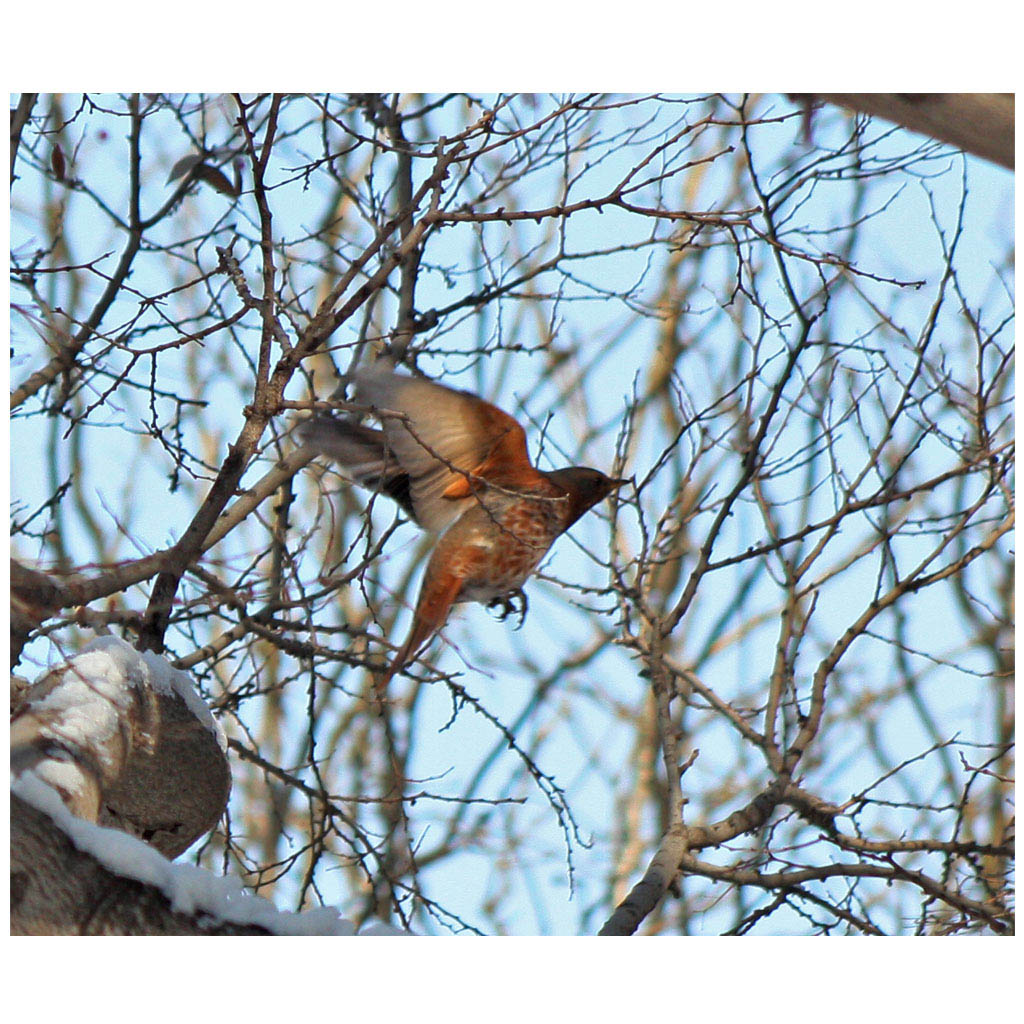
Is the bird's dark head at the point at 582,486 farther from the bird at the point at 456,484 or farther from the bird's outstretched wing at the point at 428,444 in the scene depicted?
the bird's outstretched wing at the point at 428,444

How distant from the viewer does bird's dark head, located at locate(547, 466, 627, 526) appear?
3631 mm

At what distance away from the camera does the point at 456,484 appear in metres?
3.16

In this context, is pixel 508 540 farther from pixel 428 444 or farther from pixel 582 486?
pixel 428 444

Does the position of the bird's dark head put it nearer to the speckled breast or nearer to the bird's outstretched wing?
the speckled breast

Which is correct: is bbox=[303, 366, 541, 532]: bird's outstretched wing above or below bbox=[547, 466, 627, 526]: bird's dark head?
→ below

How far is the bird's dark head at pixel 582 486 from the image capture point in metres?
3.63

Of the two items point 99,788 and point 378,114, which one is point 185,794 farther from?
point 378,114

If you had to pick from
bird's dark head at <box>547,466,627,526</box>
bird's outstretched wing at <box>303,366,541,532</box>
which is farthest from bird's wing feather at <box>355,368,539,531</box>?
bird's dark head at <box>547,466,627,526</box>

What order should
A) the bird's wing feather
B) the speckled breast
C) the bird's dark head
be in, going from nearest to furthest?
the bird's wing feather, the speckled breast, the bird's dark head

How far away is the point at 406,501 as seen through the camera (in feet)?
10.5

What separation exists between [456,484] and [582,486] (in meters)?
0.61

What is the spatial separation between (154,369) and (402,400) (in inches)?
22.4
